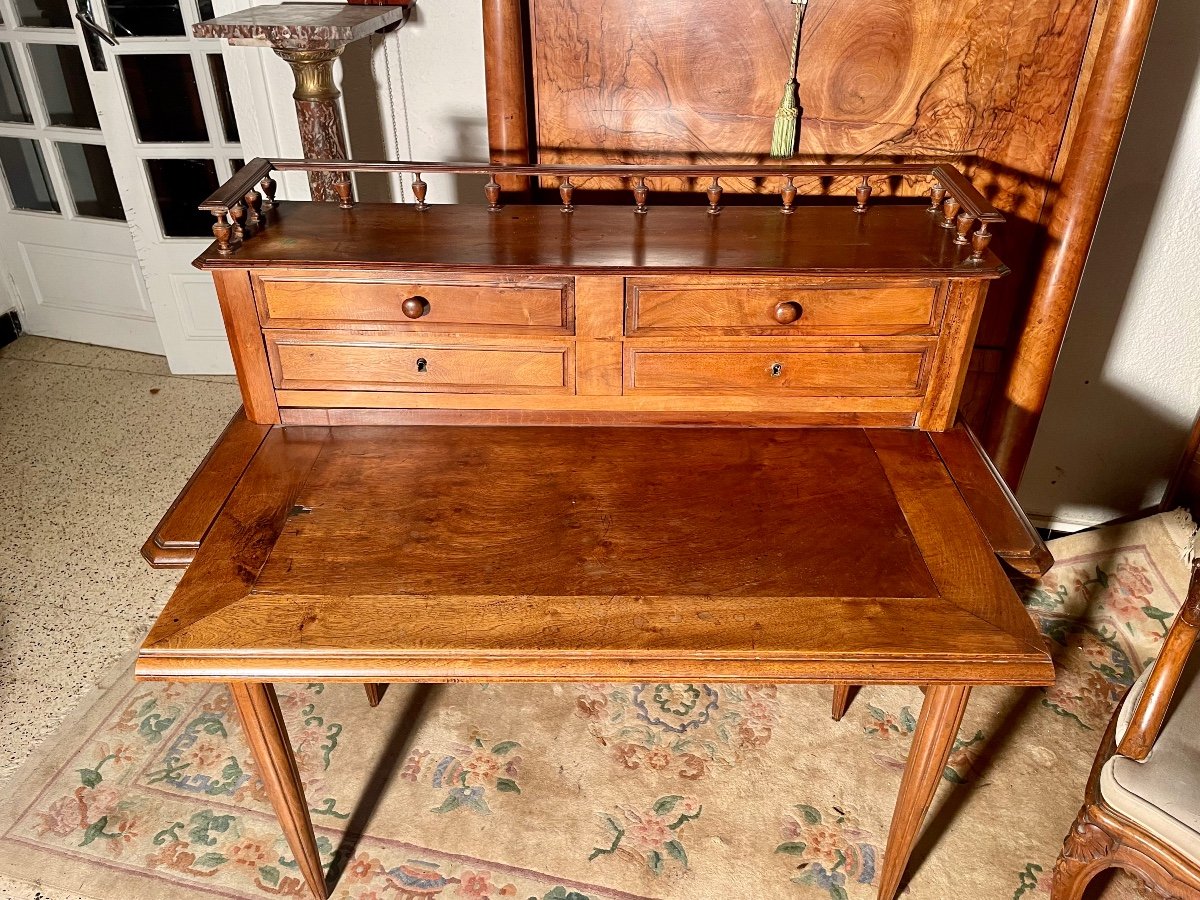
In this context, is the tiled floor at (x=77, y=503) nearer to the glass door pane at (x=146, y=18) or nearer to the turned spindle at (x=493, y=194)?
the glass door pane at (x=146, y=18)

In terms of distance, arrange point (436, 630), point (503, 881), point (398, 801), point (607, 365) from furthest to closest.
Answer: point (398, 801)
point (503, 881)
point (607, 365)
point (436, 630)

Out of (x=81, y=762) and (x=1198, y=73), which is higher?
(x=1198, y=73)

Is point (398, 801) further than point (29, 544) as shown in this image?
No

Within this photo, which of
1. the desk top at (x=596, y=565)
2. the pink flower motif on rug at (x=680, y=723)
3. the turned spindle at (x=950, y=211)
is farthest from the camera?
the pink flower motif on rug at (x=680, y=723)

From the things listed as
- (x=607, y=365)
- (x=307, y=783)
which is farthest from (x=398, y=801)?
(x=607, y=365)

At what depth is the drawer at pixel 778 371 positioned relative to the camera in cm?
172

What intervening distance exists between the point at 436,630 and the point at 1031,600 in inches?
75.8

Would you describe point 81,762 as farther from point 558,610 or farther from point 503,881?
point 558,610

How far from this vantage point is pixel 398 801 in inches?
80.9

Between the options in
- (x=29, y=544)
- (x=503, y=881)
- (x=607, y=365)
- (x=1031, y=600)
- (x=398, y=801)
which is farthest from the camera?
(x=29, y=544)

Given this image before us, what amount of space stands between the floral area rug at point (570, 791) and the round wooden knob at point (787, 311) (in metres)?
1.06

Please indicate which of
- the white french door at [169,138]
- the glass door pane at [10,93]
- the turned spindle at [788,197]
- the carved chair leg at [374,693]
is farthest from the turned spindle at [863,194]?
the glass door pane at [10,93]

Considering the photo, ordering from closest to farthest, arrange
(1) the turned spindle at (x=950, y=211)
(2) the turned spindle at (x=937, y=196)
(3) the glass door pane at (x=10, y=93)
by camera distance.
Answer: (1) the turned spindle at (x=950, y=211) → (2) the turned spindle at (x=937, y=196) → (3) the glass door pane at (x=10, y=93)

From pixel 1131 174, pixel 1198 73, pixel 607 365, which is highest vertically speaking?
pixel 1198 73
